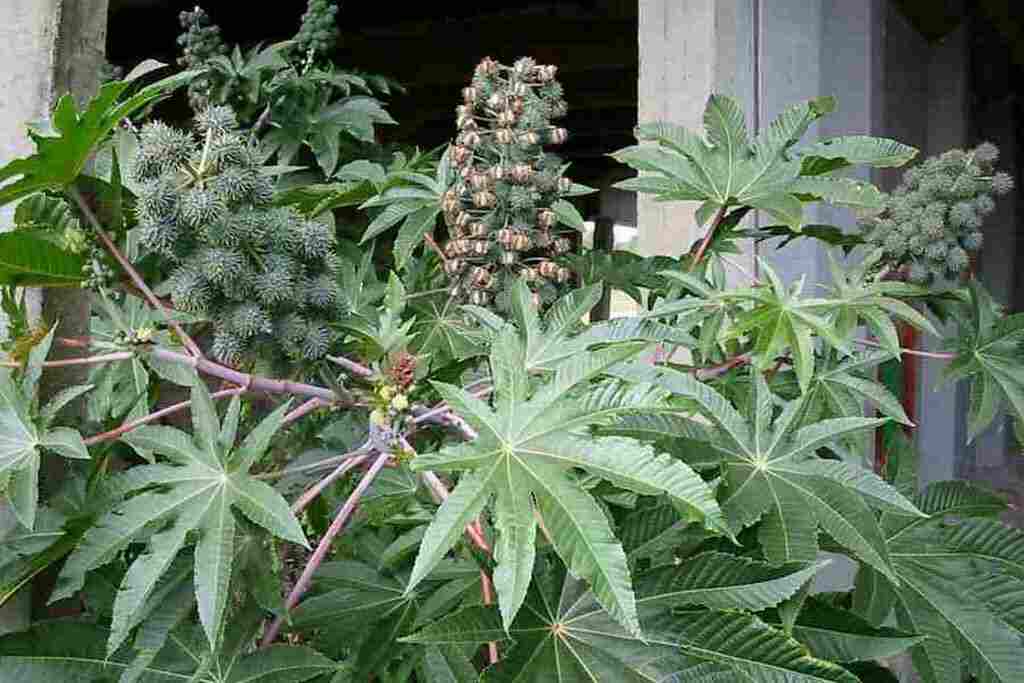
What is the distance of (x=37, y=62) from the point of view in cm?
103

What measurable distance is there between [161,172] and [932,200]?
1.11 meters

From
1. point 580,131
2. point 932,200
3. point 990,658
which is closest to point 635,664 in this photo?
point 990,658

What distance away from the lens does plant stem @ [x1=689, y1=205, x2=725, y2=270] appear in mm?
1378

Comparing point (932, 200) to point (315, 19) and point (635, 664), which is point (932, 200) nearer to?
point (635, 664)

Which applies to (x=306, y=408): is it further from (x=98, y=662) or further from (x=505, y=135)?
(x=505, y=135)

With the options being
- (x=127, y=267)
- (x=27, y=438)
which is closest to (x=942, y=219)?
(x=127, y=267)

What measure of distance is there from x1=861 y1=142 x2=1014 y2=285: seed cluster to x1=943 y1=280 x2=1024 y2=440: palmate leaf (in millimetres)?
62

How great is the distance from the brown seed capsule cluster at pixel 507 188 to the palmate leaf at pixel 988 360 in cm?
63

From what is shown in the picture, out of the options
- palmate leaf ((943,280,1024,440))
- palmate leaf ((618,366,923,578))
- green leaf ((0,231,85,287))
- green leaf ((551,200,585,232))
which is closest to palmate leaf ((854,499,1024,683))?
palmate leaf ((618,366,923,578))

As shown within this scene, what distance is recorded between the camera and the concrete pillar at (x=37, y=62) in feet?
3.35

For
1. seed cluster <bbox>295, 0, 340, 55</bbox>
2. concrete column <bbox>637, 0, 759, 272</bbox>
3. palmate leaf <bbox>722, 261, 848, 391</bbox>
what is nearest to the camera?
palmate leaf <bbox>722, 261, 848, 391</bbox>

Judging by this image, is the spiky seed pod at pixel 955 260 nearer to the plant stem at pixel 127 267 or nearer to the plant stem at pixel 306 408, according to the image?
the plant stem at pixel 306 408

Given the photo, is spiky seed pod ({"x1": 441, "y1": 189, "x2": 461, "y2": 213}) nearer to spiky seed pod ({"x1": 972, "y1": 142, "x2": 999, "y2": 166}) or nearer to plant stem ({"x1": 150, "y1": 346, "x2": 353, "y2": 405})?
→ plant stem ({"x1": 150, "y1": 346, "x2": 353, "y2": 405})

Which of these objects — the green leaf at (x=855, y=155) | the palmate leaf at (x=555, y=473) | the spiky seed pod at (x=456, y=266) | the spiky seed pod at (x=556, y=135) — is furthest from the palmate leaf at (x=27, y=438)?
the green leaf at (x=855, y=155)
